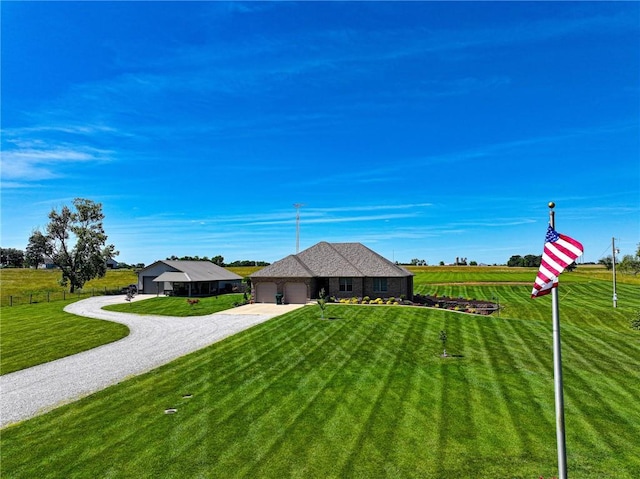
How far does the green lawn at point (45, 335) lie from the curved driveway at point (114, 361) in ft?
3.48

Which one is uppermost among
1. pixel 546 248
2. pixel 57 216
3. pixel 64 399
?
pixel 57 216

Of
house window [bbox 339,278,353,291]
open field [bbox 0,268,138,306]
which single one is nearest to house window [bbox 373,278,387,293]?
house window [bbox 339,278,353,291]

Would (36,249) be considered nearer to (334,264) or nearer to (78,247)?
(78,247)

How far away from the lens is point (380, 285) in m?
40.7

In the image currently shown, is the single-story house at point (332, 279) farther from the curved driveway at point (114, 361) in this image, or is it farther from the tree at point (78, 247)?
the tree at point (78, 247)

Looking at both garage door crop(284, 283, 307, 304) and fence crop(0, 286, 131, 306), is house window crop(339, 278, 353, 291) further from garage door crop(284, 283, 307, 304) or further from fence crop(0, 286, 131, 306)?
fence crop(0, 286, 131, 306)

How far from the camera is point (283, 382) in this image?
53.9ft

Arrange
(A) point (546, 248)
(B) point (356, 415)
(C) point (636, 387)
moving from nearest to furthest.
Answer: (A) point (546, 248)
(B) point (356, 415)
(C) point (636, 387)

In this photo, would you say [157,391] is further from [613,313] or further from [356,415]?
[613,313]

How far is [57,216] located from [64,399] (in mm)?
56489

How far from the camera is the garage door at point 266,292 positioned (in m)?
42.3

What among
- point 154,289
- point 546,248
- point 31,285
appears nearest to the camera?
point 546,248

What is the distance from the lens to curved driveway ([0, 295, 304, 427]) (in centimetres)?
1488

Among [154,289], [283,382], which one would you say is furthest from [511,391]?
[154,289]
